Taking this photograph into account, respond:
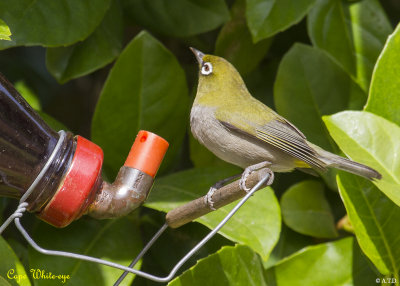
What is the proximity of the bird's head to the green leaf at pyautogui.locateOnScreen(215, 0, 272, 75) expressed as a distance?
14.1 inches

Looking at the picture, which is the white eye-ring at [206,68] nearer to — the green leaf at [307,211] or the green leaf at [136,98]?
the green leaf at [136,98]

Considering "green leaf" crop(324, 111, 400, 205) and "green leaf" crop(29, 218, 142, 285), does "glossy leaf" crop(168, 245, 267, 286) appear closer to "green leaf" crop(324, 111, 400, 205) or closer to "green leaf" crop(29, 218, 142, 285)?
"green leaf" crop(29, 218, 142, 285)

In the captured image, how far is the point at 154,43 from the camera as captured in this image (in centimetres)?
250

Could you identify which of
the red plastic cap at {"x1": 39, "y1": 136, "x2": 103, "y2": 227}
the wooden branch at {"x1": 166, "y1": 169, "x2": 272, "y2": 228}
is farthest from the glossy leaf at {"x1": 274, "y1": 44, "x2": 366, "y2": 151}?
the red plastic cap at {"x1": 39, "y1": 136, "x2": 103, "y2": 227}

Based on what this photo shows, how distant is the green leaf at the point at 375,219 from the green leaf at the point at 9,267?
117 centimetres

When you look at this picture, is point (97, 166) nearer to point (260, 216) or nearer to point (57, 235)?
point (57, 235)

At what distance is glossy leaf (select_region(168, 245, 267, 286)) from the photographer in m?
2.01

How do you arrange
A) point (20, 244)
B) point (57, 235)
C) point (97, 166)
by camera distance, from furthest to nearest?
point (20, 244) → point (57, 235) → point (97, 166)

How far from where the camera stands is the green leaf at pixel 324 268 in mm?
2490

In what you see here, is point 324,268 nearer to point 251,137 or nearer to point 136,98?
point 251,137

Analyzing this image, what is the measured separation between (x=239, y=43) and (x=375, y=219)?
111 centimetres

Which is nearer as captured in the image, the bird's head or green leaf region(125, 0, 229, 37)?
the bird's head

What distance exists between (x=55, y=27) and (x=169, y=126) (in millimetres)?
615

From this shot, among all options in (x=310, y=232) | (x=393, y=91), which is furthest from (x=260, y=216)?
(x=393, y=91)
